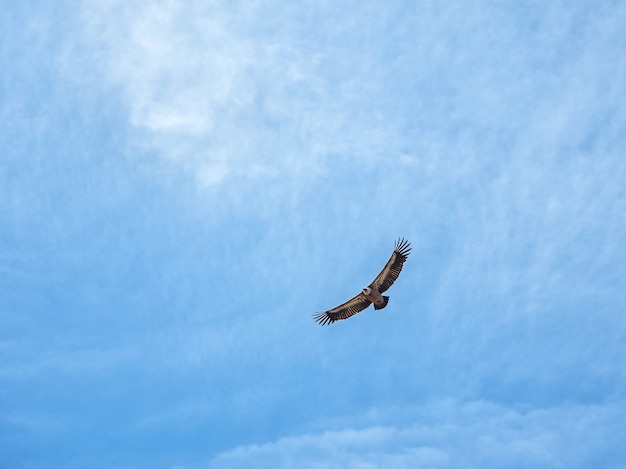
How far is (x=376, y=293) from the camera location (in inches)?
2133

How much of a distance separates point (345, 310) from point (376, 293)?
2.85 m

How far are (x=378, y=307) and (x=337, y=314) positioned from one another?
2.98 m

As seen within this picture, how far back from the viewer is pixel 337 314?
5584 cm

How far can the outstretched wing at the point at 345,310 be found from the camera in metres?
55.1

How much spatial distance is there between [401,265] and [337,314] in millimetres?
5668

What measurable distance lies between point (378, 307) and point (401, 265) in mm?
3251

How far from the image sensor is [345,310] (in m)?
55.8

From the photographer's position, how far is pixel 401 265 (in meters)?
54.1

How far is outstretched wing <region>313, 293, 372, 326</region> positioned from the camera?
55062mm

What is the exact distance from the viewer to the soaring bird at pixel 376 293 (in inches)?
2116

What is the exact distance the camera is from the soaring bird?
53750mm

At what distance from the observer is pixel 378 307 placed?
54.7 metres
